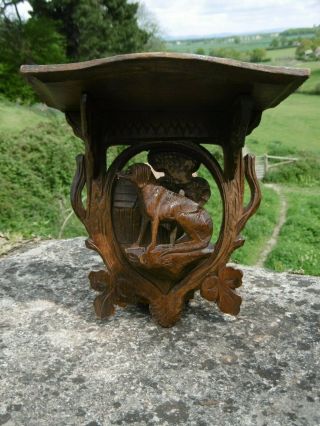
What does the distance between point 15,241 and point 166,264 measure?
6.87 ft

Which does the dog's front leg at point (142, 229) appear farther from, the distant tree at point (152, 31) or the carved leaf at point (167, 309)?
the distant tree at point (152, 31)

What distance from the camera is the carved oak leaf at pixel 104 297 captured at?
266 cm

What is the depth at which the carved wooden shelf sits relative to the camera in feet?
7.85

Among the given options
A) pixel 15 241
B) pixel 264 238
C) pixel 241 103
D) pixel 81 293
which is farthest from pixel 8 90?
pixel 241 103

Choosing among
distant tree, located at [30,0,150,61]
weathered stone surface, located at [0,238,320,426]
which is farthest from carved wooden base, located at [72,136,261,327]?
distant tree, located at [30,0,150,61]

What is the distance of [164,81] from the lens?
2068 millimetres

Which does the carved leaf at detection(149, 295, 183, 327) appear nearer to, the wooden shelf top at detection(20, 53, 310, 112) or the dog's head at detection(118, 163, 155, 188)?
the dog's head at detection(118, 163, 155, 188)

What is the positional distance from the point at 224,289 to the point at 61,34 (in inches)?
531

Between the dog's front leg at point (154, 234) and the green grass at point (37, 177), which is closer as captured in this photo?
the dog's front leg at point (154, 234)

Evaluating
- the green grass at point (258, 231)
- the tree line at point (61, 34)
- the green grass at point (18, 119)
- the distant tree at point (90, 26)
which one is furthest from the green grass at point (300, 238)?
the distant tree at point (90, 26)

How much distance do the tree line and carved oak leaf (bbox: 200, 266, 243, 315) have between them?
31.5ft

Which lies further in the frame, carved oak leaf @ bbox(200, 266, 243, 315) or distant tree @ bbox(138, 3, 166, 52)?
distant tree @ bbox(138, 3, 166, 52)

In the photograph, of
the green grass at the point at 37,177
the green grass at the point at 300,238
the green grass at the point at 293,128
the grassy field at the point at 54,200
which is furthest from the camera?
the green grass at the point at 293,128

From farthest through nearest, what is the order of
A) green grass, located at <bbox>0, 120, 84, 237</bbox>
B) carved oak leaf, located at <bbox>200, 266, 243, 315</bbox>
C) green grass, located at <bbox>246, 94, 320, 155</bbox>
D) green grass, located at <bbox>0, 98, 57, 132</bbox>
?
green grass, located at <bbox>246, 94, 320, 155</bbox> < green grass, located at <bbox>0, 98, 57, 132</bbox> < green grass, located at <bbox>0, 120, 84, 237</bbox> < carved oak leaf, located at <bbox>200, 266, 243, 315</bbox>
